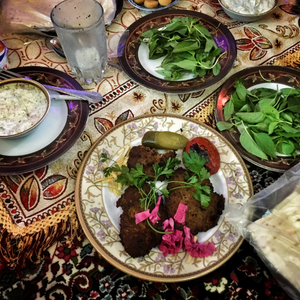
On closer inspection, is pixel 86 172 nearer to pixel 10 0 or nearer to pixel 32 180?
pixel 32 180

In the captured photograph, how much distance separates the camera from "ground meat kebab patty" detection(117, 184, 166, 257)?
37.0 inches

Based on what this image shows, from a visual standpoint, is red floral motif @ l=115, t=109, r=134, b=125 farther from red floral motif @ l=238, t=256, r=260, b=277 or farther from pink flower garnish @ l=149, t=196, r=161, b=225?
red floral motif @ l=238, t=256, r=260, b=277

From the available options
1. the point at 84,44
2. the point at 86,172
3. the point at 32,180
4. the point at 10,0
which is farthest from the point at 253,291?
the point at 10,0

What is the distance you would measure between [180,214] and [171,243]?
0.10 metres

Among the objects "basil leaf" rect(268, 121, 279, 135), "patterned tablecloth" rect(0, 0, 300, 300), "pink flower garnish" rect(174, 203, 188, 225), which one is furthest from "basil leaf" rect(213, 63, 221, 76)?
"pink flower garnish" rect(174, 203, 188, 225)

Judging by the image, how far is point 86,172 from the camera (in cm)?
109

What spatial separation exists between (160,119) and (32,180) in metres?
0.58

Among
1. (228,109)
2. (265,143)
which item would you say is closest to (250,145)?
(265,143)

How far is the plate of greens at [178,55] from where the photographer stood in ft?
4.37

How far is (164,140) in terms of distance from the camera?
1.16 meters

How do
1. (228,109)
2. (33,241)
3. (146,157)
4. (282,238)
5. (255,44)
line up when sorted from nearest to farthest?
(282,238), (33,241), (146,157), (228,109), (255,44)

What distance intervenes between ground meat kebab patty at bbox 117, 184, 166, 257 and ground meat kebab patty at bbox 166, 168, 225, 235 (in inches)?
2.0

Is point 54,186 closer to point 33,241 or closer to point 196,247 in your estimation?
point 33,241

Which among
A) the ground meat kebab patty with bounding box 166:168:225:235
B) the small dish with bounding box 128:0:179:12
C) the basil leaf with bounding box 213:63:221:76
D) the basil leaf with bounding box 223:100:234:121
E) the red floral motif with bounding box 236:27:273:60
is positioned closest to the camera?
the ground meat kebab patty with bounding box 166:168:225:235
